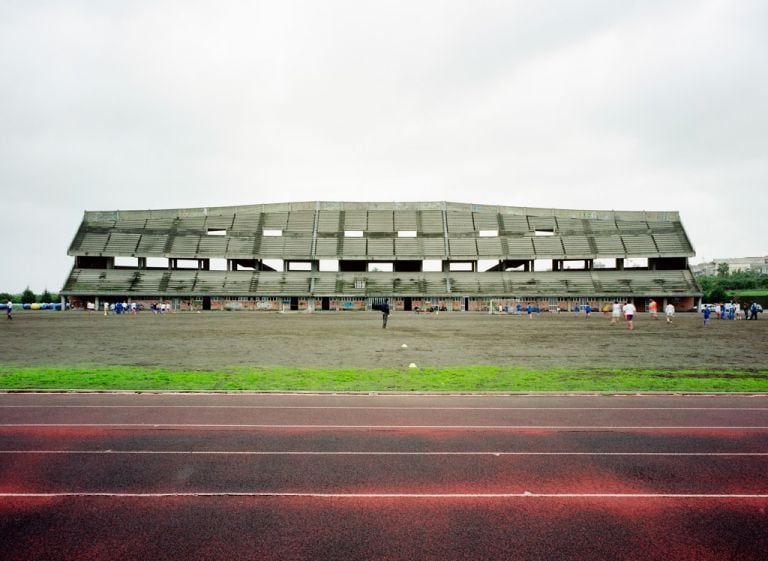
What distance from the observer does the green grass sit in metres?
11.4

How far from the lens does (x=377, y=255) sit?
5616 centimetres

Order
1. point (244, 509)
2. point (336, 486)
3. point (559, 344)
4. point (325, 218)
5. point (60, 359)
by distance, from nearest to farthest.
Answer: point (244, 509) → point (336, 486) → point (60, 359) → point (559, 344) → point (325, 218)

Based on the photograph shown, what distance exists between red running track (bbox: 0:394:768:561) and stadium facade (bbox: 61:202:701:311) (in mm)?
40784

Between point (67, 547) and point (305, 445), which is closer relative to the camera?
point (67, 547)

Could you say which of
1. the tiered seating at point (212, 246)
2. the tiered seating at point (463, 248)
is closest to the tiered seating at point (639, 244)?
the tiered seating at point (463, 248)

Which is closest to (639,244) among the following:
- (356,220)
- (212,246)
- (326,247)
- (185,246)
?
(356,220)

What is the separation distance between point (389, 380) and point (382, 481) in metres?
6.26

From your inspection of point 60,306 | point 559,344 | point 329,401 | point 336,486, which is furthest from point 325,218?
point 336,486

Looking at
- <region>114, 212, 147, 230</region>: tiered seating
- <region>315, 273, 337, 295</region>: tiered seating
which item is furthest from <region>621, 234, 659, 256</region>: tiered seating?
<region>114, 212, 147, 230</region>: tiered seating

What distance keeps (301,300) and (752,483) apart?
49636mm

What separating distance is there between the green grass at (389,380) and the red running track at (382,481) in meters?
1.51

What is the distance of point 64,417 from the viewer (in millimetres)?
8961

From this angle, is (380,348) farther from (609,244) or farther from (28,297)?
(28,297)

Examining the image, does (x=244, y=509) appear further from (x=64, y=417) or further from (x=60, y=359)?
(x=60, y=359)
